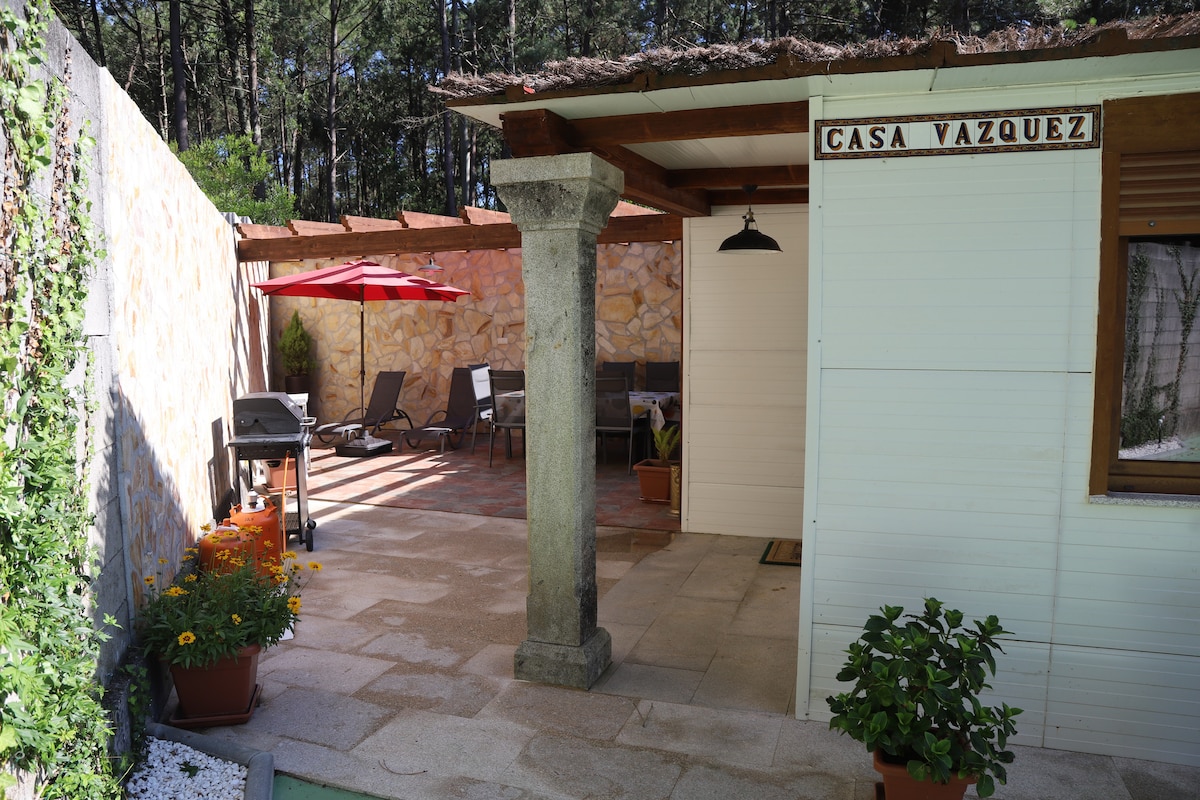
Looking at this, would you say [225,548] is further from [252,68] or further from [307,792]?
[252,68]

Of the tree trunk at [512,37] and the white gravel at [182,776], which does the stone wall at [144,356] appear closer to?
the white gravel at [182,776]

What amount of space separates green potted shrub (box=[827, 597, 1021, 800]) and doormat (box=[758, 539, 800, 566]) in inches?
117

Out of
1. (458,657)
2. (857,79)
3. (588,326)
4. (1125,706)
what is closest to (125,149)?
(588,326)

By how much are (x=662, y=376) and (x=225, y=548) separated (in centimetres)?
608

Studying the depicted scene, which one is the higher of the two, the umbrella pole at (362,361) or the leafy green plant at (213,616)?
the umbrella pole at (362,361)

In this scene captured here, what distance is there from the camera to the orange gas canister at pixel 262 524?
4945 millimetres

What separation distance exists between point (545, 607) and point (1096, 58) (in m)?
2.97

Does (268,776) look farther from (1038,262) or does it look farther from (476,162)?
(476,162)

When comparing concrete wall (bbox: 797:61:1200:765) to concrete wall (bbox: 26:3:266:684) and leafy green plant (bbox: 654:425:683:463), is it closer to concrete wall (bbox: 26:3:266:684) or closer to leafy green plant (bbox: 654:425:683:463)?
concrete wall (bbox: 26:3:266:684)

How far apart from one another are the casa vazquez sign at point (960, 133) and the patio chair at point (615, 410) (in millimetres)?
5522

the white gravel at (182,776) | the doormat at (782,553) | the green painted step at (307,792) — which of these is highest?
the doormat at (782,553)

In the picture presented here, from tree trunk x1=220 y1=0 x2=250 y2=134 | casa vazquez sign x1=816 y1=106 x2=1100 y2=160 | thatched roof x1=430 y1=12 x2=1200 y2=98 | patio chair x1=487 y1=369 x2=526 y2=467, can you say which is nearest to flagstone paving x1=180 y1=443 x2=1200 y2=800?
casa vazquez sign x1=816 y1=106 x2=1100 y2=160

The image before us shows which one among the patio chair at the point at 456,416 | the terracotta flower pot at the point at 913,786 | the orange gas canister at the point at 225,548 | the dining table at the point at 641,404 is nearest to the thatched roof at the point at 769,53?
the terracotta flower pot at the point at 913,786

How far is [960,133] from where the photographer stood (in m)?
3.31
